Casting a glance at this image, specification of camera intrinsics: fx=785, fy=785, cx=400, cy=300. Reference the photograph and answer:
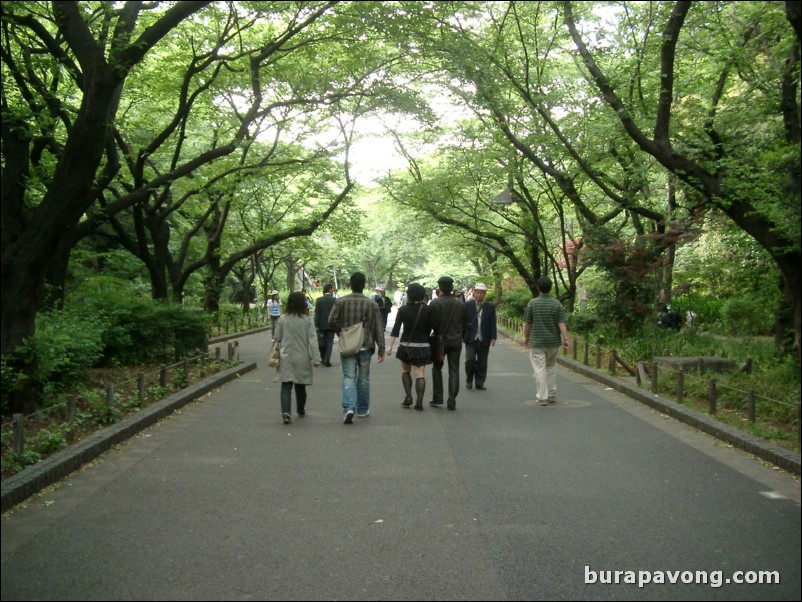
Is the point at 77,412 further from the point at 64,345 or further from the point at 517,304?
the point at 517,304

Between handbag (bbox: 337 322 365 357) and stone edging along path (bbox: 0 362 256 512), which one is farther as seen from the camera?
handbag (bbox: 337 322 365 357)

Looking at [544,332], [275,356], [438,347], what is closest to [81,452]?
[275,356]

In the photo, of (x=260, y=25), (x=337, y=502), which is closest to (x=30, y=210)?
(x=260, y=25)

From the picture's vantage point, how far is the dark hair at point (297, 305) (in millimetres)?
9961

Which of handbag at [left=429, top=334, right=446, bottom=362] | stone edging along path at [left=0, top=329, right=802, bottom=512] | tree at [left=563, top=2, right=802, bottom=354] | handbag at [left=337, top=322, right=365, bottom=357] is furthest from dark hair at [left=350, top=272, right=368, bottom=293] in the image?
tree at [left=563, top=2, right=802, bottom=354]

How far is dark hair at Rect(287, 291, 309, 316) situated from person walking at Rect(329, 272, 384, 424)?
1.25 ft

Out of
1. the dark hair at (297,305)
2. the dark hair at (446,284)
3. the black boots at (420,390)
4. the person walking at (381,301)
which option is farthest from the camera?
the person walking at (381,301)

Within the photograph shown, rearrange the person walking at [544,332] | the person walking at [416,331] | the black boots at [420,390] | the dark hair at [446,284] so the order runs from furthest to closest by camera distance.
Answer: the person walking at [544,332], the dark hair at [446,284], the black boots at [420,390], the person walking at [416,331]

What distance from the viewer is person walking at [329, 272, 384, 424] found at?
1001cm

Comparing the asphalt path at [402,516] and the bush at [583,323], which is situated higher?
the bush at [583,323]

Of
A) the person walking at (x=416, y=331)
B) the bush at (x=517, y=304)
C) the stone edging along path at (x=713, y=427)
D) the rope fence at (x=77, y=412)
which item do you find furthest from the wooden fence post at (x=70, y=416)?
the bush at (x=517, y=304)

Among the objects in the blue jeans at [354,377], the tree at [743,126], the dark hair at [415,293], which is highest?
the tree at [743,126]

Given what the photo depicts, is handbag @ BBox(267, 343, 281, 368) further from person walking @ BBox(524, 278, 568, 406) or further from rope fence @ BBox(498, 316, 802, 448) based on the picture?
rope fence @ BBox(498, 316, 802, 448)

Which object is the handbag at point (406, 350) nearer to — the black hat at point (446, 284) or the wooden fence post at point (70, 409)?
the black hat at point (446, 284)
